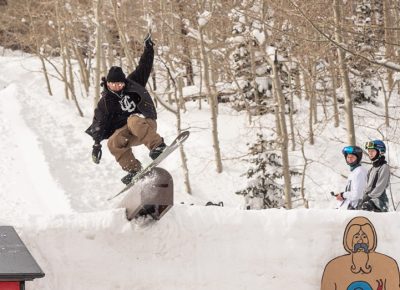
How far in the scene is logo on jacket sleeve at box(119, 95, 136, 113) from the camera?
7346 mm

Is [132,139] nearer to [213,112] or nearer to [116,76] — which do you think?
[116,76]

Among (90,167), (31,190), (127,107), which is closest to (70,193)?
(31,190)

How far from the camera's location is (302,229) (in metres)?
6.71

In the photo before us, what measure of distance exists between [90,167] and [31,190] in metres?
3.25

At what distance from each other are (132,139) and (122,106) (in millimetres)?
435

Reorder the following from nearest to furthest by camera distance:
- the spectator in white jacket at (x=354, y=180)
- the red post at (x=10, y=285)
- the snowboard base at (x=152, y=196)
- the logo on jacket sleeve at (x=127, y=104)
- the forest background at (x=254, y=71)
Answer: the red post at (x=10, y=285)
the snowboard base at (x=152, y=196)
the logo on jacket sleeve at (x=127, y=104)
the spectator in white jacket at (x=354, y=180)
the forest background at (x=254, y=71)

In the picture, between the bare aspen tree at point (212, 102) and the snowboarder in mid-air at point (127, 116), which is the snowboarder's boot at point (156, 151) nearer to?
the snowboarder in mid-air at point (127, 116)

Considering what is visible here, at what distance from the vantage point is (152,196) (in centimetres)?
609

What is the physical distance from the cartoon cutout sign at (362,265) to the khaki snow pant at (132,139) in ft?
8.00

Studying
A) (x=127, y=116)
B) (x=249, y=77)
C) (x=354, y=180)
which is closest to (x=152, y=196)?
(x=127, y=116)

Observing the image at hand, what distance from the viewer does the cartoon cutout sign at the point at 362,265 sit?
22.3ft

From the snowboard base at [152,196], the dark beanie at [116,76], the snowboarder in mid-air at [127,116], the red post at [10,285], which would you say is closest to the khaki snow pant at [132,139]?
the snowboarder in mid-air at [127,116]

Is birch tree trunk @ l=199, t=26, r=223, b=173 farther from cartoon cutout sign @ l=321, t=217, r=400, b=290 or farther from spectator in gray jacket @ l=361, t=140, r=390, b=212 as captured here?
Answer: cartoon cutout sign @ l=321, t=217, r=400, b=290

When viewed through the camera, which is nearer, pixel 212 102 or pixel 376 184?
pixel 376 184
